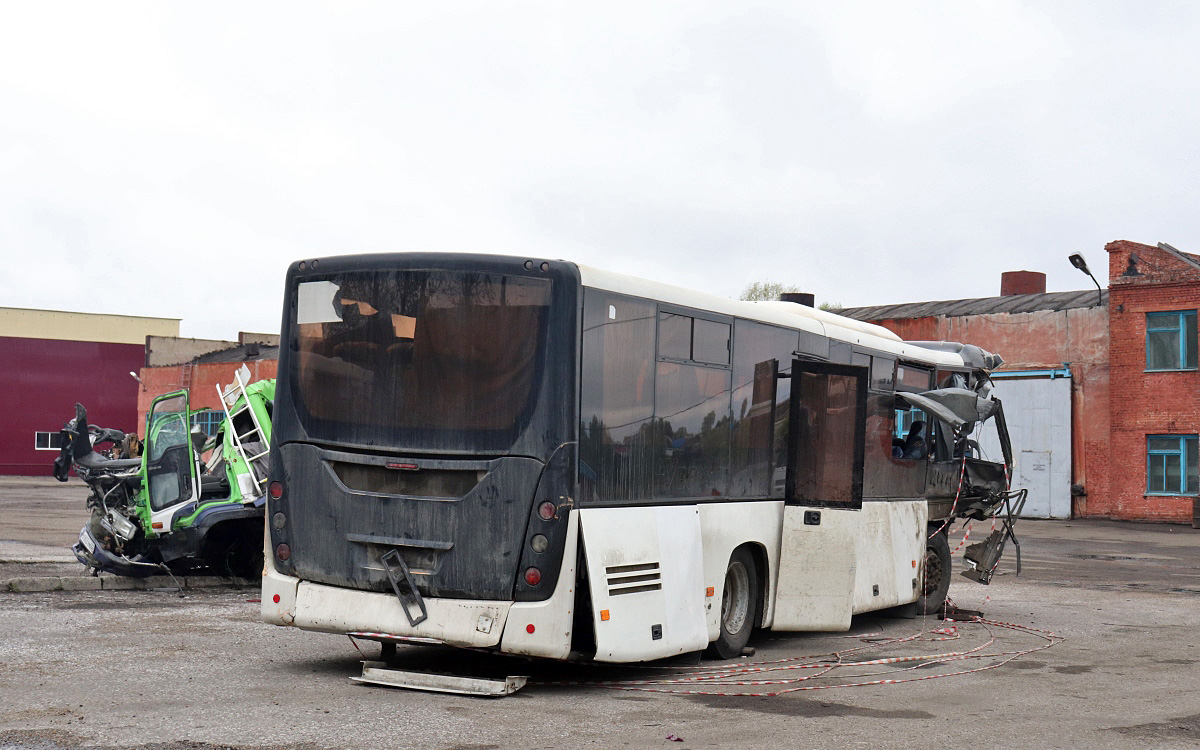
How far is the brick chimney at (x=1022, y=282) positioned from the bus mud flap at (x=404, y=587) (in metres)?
42.8

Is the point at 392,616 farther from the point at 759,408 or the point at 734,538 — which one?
the point at 759,408

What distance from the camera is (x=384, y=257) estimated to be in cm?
923

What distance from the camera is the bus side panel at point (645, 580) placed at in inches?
350

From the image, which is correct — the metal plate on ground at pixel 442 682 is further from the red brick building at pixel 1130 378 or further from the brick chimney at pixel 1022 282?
the brick chimney at pixel 1022 282

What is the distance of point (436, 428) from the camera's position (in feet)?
29.2

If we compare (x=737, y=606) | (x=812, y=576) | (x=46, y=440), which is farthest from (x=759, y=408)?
(x=46, y=440)

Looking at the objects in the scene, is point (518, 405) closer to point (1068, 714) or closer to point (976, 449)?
point (1068, 714)

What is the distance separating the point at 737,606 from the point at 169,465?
7942 millimetres

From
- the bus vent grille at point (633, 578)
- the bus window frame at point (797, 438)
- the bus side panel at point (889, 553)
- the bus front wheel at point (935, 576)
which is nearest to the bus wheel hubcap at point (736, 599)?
the bus window frame at point (797, 438)

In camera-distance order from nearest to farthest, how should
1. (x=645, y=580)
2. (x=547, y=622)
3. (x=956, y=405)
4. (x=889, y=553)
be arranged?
(x=547, y=622) → (x=645, y=580) → (x=889, y=553) → (x=956, y=405)

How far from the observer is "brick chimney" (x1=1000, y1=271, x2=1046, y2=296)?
48250 mm

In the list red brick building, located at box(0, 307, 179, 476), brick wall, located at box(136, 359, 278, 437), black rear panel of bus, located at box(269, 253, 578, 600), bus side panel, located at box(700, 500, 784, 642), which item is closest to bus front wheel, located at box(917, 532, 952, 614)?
bus side panel, located at box(700, 500, 784, 642)

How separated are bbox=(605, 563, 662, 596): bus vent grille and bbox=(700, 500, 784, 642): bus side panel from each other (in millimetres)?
878

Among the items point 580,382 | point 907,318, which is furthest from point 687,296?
point 907,318
